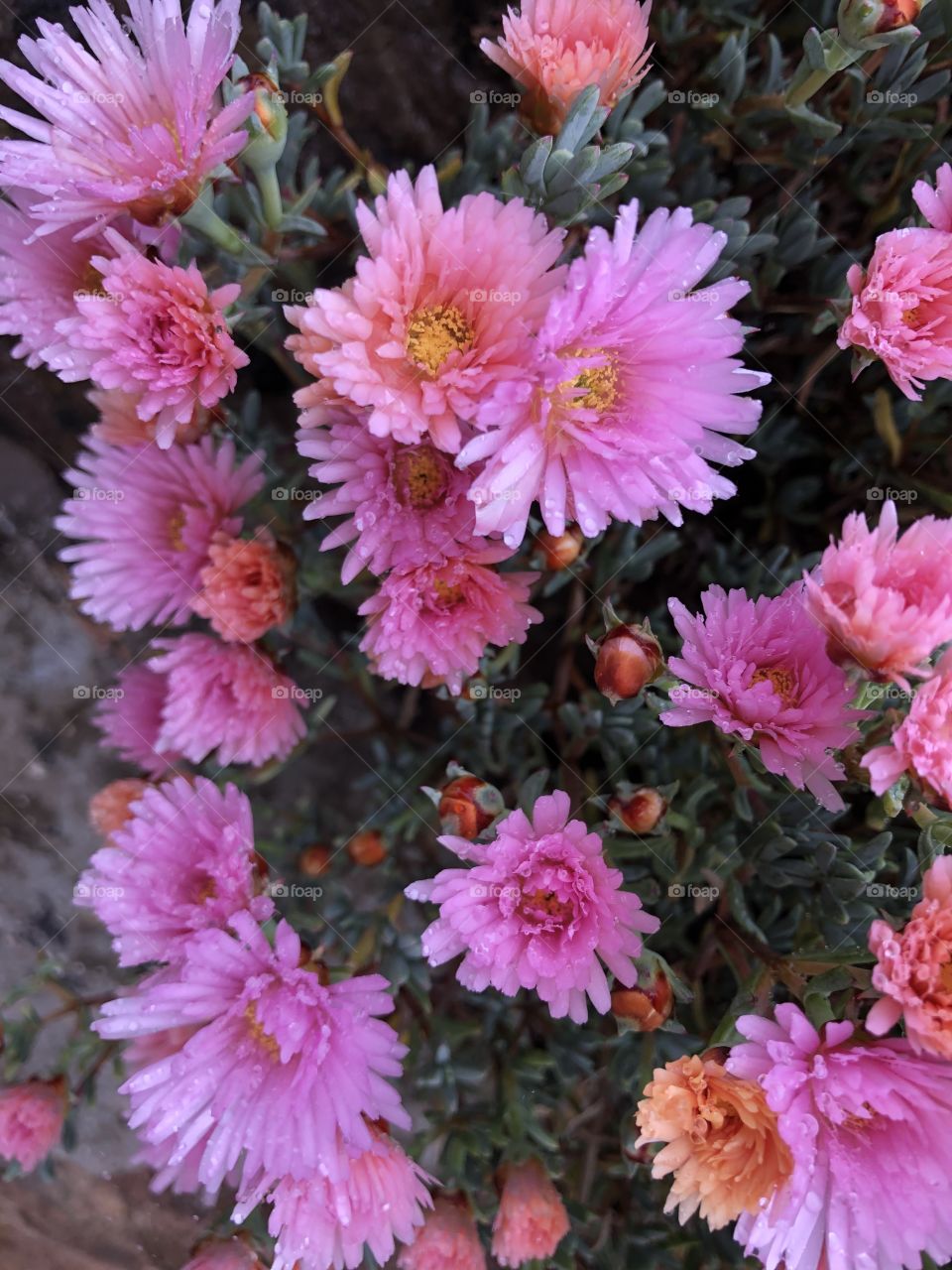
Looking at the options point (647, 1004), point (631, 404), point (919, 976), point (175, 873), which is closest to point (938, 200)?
point (631, 404)

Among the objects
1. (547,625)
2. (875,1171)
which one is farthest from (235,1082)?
(547,625)

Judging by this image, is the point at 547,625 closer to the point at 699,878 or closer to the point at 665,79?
the point at 699,878

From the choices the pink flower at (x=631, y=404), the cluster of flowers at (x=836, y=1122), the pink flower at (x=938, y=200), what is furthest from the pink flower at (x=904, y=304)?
the cluster of flowers at (x=836, y=1122)

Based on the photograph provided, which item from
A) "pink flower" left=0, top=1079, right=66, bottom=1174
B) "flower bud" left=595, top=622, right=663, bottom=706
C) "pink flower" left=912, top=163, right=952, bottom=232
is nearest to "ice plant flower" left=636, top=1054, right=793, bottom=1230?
"flower bud" left=595, top=622, right=663, bottom=706

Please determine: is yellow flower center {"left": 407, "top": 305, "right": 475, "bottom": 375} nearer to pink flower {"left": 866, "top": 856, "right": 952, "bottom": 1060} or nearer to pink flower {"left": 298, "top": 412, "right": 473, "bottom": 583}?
pink flower {"left": 298, "top": 412, "right": 473, "bottom": 583}

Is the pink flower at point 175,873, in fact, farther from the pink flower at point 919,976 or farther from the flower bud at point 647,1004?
the pink flower at point 919,976

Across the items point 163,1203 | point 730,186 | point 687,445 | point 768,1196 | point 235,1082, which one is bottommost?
point 163,1203
